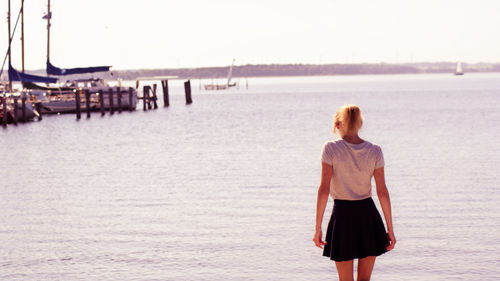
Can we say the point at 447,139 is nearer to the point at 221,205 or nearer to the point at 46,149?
the point at 46,149

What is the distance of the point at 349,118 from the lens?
5.59 metres

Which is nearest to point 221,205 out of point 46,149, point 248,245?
point 248,245

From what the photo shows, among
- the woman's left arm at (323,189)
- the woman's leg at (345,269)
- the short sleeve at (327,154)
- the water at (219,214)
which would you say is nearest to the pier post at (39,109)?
the water at (219,214)

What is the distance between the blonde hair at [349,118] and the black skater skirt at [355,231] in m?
0.61

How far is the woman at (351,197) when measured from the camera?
5688mm

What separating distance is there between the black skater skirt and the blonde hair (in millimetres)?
612

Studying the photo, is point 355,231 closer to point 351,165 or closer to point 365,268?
point 365,268

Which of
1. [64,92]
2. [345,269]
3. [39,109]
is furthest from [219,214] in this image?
[64,92]

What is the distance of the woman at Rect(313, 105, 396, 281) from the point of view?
5688mm

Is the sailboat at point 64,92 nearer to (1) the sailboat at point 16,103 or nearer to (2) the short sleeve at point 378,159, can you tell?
(1) the sailboat at point 16,103

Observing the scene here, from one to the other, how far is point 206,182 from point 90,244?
7587 mm

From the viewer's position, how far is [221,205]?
14.6 meters

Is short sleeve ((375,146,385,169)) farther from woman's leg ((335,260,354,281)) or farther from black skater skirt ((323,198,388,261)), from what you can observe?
woman's leg ((335,260,354,281))

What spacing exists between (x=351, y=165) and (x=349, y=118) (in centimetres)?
39
